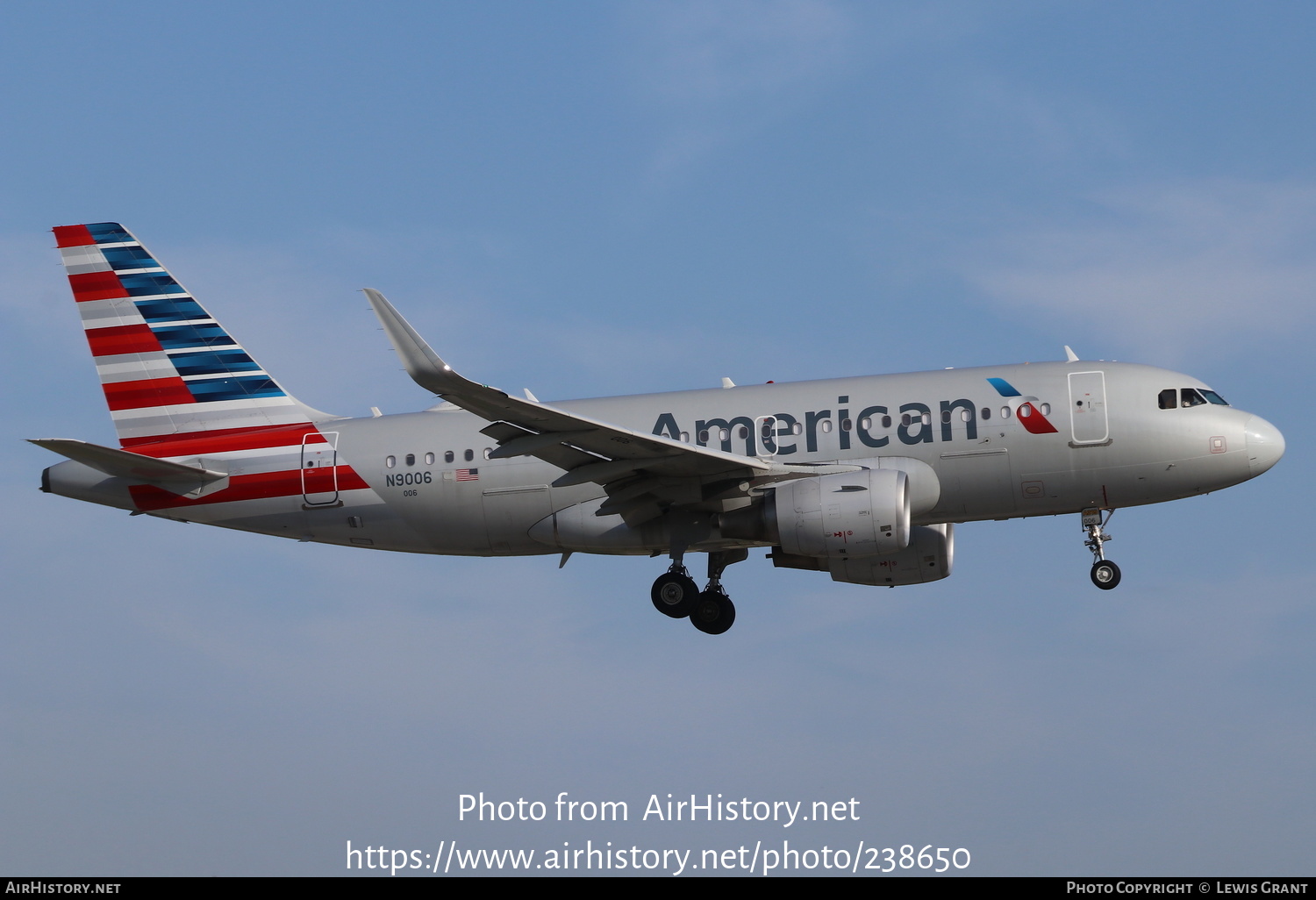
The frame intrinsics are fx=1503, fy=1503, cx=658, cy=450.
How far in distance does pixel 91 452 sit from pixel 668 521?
11461 millimetres

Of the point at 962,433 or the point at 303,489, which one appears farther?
the point at 303,489

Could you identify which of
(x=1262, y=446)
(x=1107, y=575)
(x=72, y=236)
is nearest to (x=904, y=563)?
(x=1107, y=575)

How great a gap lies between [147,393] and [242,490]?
391cm

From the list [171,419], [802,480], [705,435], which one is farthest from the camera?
[171,419]

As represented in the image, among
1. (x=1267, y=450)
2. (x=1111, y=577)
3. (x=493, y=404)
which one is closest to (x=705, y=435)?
Answer: (x=493, y=404)

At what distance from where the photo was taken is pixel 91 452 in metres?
29.6

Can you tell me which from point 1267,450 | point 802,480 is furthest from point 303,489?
point 1267,450

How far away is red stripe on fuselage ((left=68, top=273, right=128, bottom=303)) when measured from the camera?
34.5 meters

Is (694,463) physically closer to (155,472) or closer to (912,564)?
(912,564)

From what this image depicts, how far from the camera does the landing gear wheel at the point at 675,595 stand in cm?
3009

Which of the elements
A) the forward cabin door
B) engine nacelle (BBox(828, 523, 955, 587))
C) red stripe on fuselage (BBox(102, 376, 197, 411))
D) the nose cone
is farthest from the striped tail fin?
the nose cone

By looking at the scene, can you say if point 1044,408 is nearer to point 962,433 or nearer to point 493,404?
point 962,433

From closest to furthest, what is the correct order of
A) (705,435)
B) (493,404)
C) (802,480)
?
(493,404)
(802,480)
(705,435)

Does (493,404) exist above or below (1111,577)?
above
